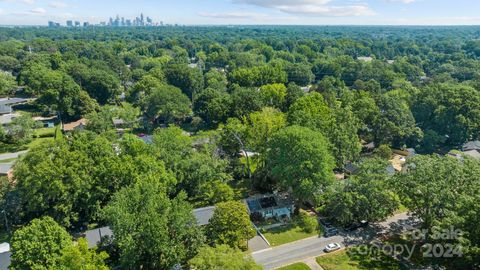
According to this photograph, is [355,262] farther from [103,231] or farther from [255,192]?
[103,231]

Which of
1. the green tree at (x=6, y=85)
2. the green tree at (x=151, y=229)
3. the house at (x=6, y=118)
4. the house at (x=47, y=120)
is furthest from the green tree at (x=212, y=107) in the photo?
the green tree at (x=6, y=85)

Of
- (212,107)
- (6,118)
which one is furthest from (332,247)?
(6,118)

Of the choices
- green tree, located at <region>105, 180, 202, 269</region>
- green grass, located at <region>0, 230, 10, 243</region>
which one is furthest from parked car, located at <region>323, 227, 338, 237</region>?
green grass, located at <region>0, 230, 10, 243</region>

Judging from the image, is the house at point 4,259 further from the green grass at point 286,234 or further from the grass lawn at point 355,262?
the grass lawn at point 355,262

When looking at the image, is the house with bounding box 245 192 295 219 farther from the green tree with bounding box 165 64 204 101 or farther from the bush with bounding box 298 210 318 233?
the green tree with bounding box 165 64 204 101

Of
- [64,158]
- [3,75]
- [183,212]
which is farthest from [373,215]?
[3,75]

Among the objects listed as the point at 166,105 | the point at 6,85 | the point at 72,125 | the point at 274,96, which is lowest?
the point at 72,125

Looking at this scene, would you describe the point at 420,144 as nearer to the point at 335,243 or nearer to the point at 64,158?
the point at 335,243
